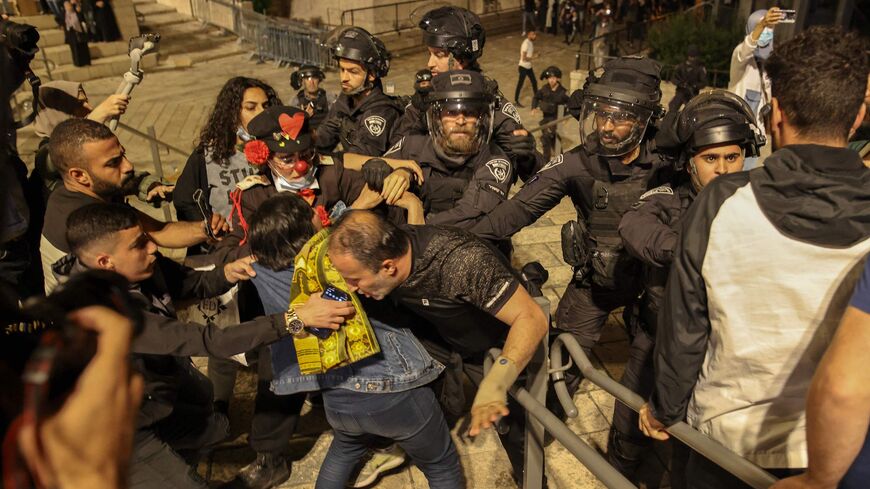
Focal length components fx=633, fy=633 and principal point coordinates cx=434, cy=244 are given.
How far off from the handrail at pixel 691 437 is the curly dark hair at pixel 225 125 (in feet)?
8.23

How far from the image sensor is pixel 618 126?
377 centimetres

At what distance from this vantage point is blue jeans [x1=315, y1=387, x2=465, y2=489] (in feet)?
9.33

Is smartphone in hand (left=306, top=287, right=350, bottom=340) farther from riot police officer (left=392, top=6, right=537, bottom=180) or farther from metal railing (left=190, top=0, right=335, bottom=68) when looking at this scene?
metal railing (left=190, top=0, right=335, bottom=68)

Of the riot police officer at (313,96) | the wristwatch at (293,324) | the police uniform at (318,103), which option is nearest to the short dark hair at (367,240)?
the wristwatch at (293,324)

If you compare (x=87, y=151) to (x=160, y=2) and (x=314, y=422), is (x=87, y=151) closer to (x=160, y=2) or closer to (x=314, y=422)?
(x=314, y=422)

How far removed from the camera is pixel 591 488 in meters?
3.69

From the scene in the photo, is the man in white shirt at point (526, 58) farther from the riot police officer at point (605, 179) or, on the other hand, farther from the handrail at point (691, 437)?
the handrail at point (691, 437)

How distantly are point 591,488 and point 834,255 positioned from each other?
2.26m

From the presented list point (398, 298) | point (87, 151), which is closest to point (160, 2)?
point (87, 151)

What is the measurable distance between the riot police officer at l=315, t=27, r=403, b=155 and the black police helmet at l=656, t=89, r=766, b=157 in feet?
7.41

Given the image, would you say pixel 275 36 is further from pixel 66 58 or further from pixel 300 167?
pixel 300 167

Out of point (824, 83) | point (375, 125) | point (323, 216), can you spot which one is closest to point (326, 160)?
point (323, 216)

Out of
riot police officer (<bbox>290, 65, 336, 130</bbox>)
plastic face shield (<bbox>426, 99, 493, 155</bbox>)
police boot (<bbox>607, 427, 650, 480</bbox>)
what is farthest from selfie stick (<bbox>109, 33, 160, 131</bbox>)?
police boot (<bbox>607, 427, 650, 480</bbox>)

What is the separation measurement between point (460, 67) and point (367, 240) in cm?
286
